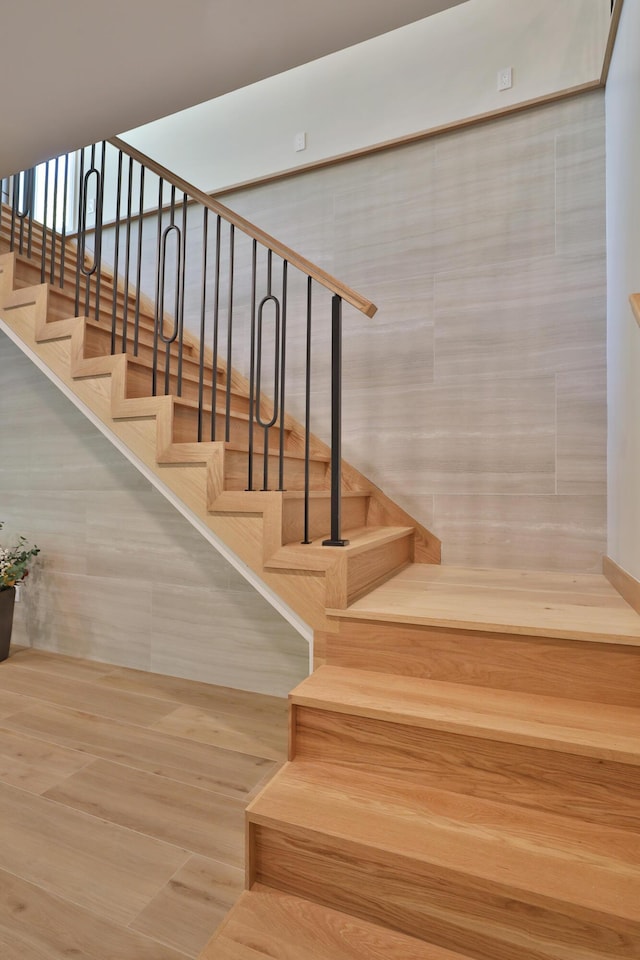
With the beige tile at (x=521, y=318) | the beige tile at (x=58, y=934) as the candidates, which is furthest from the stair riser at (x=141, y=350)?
the beige tile at (x=58, y=934)

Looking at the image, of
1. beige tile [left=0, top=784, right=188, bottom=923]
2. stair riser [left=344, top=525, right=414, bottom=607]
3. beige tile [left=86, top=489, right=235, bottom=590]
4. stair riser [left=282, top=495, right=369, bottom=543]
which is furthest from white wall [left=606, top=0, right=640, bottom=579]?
beige tile [left=86, top=489, right=235, bottom=590]

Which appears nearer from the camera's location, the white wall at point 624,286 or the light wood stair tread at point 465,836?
the light wood stair tread at point 465,836

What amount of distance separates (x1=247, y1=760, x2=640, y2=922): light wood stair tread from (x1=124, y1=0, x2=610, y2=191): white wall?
9.59ft

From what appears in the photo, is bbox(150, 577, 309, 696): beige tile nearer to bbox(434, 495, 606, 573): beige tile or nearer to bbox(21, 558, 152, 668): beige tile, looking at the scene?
bbox(21, 558, 152, 668): beige tile

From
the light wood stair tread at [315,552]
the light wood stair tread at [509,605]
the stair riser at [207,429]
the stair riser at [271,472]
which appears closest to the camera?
the light wood stair tread at [509,605]

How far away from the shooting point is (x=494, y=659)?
150 cm

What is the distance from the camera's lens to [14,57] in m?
1.24

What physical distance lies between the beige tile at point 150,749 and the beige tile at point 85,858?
0.98ft

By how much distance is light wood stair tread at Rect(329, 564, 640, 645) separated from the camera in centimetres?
146

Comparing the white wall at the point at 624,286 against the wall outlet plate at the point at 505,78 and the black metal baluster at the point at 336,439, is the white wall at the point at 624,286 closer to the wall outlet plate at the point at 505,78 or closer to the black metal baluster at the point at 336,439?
the wall outlet plate at the point at 505,78

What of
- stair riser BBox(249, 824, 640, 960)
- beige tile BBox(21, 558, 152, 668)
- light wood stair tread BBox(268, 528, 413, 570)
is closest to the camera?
stair riser BBox(249, 824, 640, 960)

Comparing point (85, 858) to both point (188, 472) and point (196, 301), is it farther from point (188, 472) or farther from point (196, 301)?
point (196, 301)

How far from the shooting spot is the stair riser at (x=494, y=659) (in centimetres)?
139

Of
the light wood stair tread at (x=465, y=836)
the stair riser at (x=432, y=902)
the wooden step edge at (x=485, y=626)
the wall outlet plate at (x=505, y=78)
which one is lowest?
the stair riser at (x=432, y=902)
